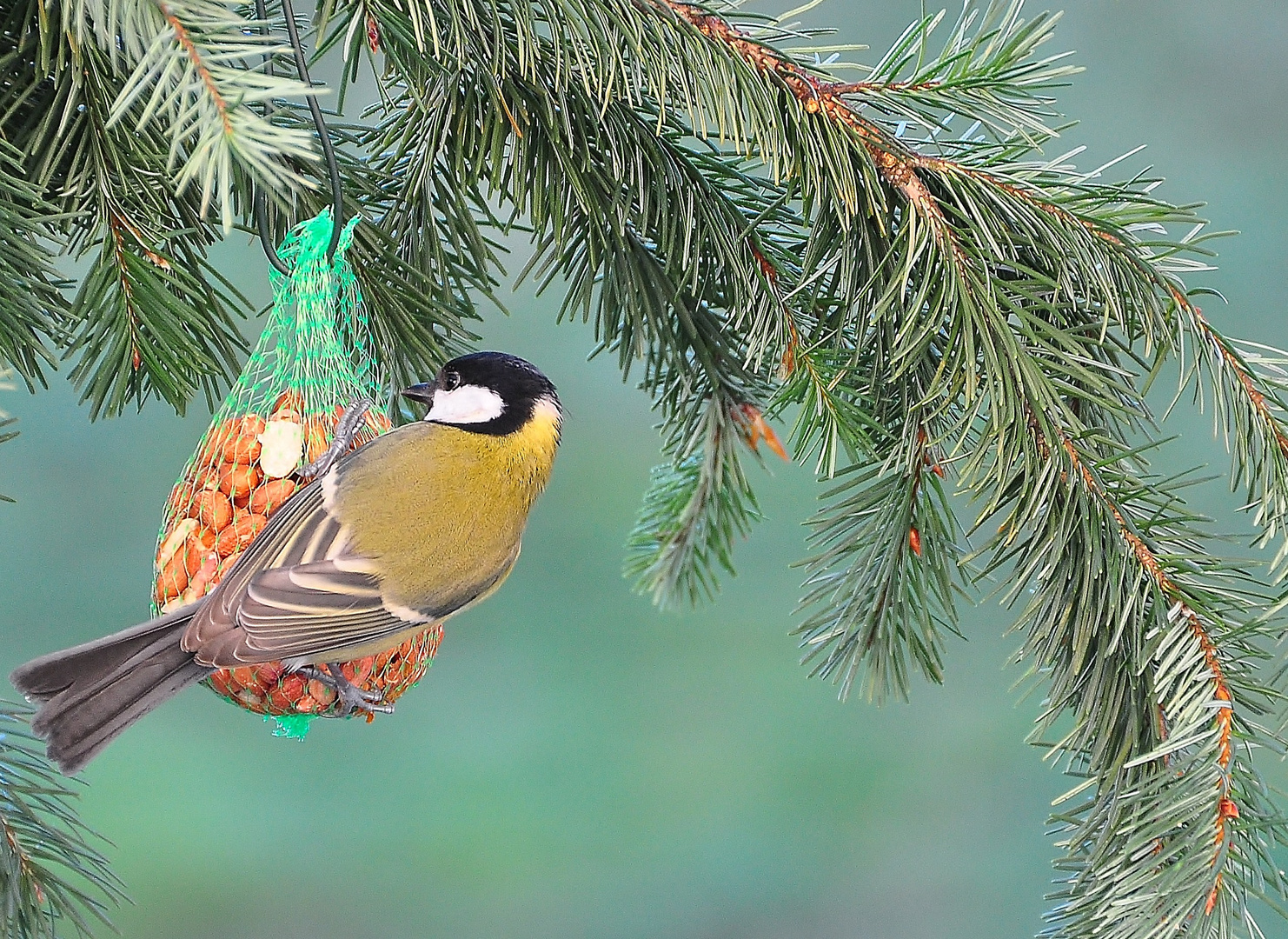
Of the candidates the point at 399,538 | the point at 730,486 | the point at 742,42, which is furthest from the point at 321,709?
the point at 742,42

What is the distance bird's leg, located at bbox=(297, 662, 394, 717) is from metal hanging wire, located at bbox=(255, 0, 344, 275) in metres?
0.17

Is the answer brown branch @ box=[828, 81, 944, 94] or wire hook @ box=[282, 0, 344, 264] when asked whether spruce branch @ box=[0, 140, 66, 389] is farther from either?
brown branch @ box=[828, 81, 944, 94]

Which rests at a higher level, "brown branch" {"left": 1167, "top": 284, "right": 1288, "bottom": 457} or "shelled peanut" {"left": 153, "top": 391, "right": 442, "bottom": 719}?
"brown branch" {"left": 1167, "top": 284, "right": 1288, "bottom": 457}

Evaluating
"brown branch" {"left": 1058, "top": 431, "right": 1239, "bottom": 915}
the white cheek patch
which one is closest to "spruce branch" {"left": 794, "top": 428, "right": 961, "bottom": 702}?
"brown branch" {"left": 1058, "top": 431, "right": 1239, "bottom": 915}

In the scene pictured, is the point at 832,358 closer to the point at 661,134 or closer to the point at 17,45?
the point at 661,134

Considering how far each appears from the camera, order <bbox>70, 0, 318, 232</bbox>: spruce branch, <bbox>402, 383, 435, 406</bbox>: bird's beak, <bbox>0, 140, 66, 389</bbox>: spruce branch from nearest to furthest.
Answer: <bbox>70, 0, 318, 232</bbox>: spruce branch, <bbox>0, 140, 66, 389</bbox>: spruce branch, <bbox>402, 383, 435, 406</bbox>: bird's beak

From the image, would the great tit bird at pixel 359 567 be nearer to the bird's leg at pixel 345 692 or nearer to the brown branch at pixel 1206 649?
the bird's leg at pixel 345 692

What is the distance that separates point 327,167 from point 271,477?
143 mm

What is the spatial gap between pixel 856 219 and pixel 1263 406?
0.49 ft

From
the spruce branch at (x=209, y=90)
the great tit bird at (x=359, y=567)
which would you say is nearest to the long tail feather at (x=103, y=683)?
the great tit bird at (x=359, y=567)

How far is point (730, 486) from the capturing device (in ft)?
1.90

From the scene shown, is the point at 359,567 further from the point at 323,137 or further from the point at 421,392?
the point at 323,137

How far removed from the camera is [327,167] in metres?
0.45

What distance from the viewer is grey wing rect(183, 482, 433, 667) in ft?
1.42
